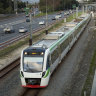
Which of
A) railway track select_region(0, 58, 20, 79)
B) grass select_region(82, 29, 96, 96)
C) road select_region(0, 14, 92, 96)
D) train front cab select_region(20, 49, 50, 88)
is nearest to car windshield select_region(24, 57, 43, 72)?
train front cab select_region(20, 49, 50, 88)

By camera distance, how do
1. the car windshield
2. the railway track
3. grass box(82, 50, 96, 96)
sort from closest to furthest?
grass box(82, 50, 96, 96) < the car windshield < the railway track

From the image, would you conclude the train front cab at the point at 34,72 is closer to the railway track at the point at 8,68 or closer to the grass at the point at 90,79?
the grass at the point at 90,79

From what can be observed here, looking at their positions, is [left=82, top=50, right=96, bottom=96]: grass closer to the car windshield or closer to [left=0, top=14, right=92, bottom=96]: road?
[left=0, top=14, right=92, bottom=96]: road

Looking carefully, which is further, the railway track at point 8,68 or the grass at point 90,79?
the railway track at point 8,68

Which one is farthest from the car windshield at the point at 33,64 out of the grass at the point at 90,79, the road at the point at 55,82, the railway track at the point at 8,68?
the railway track at the point at 8,68

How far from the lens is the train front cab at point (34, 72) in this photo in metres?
15.6

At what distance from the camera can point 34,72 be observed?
51.1ft

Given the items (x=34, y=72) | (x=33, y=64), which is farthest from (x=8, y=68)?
(x=34, y=72)

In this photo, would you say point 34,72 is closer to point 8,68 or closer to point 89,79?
point 89,79

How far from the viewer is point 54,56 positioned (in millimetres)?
19203

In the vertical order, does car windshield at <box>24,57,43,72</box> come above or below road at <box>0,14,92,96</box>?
above

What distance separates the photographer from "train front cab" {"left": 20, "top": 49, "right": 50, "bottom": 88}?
15562 millimetres

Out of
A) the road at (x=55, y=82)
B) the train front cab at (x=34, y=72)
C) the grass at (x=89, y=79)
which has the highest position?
the train front cab at (x=34, y=72)

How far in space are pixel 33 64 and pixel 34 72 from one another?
61 cm
